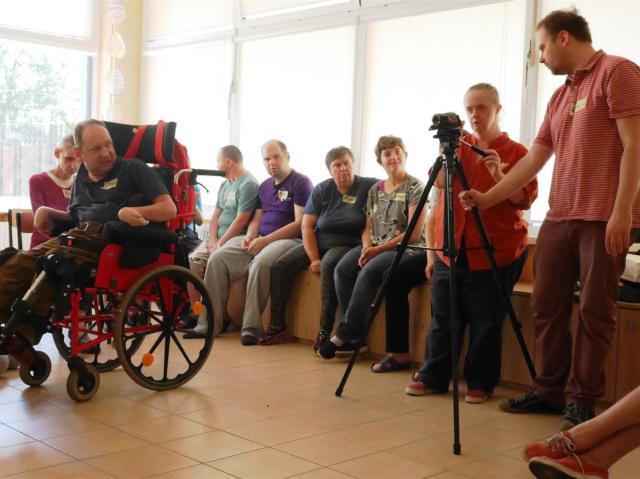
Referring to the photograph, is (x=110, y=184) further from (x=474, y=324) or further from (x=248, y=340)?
(x=474, y=324)

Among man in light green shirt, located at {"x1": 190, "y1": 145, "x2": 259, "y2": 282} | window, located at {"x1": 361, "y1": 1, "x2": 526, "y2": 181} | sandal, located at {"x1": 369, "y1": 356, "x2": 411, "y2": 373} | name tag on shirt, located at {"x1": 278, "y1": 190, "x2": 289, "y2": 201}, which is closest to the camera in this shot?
sandal, located at {"x1": 369, "y1": 356, "x2": 411, "y2": 373}

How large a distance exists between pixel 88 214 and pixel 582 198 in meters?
1.93

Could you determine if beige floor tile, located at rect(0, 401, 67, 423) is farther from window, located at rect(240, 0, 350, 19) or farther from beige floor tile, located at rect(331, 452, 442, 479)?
window, located at rect(240, 0, 350, 19)

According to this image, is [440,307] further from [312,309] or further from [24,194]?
[24,194]

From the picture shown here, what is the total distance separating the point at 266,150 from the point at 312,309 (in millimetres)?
1060

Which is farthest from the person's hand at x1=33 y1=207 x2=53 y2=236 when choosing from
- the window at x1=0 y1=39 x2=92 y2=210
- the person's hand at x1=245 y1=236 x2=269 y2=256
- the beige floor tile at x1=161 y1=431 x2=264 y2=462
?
the window at x1=0 y1=39 x2=92 y2=210

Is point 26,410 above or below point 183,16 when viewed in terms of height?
below

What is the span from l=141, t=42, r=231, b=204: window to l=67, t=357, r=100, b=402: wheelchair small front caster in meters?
3.71

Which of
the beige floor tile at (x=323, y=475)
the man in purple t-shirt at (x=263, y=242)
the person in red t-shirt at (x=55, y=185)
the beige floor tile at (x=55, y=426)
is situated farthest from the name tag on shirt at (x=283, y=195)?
the beige floor tile at (x=323, y=475)

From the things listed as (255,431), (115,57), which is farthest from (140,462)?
(115,57)

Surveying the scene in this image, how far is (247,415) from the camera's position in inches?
113

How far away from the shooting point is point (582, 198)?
2.67 meters

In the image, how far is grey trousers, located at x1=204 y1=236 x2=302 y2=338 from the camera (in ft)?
14.6

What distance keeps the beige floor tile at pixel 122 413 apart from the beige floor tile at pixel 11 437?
0.28 m
